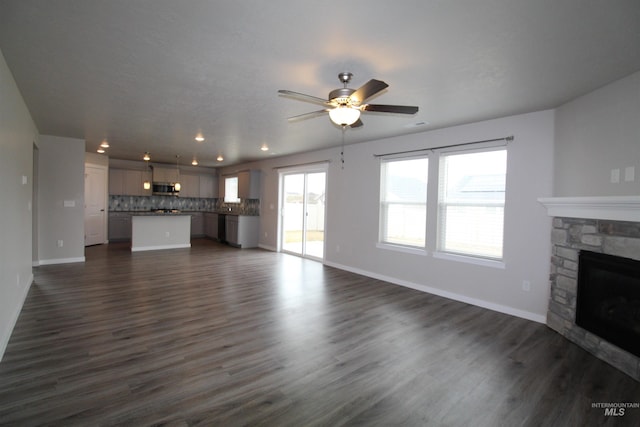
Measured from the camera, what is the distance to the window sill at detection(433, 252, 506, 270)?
4082mm

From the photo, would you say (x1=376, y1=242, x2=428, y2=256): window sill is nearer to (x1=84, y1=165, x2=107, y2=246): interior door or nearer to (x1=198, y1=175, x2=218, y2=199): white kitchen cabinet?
(x1=198, y1=175, x2=218, y2=199): white kitchen cabinet

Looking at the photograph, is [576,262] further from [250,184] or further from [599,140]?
[250,184]

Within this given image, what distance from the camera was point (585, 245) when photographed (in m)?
3.13

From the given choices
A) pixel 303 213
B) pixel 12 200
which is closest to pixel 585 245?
pixel 303 213

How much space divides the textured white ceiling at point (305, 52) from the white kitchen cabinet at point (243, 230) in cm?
499

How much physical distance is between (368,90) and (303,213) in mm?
5516

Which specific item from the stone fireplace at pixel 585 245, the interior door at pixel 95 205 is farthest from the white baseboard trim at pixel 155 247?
the stone fireplace at pixel 585 245

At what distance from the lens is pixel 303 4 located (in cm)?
184

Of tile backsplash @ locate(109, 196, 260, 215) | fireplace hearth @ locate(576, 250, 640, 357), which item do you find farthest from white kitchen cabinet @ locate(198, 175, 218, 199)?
fireplace hearth @ locate(576, 250, 640, 357)

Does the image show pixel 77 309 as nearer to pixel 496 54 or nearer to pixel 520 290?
pixel 496 54

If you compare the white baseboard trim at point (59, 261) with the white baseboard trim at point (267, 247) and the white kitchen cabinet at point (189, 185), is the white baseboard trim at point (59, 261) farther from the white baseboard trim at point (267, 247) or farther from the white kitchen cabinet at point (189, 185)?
the white kitchen cabinet at point (189, 185)

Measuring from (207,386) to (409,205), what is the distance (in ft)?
13.2

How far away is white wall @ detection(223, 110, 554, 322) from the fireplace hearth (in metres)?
0.58

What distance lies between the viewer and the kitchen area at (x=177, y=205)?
27.0ft
